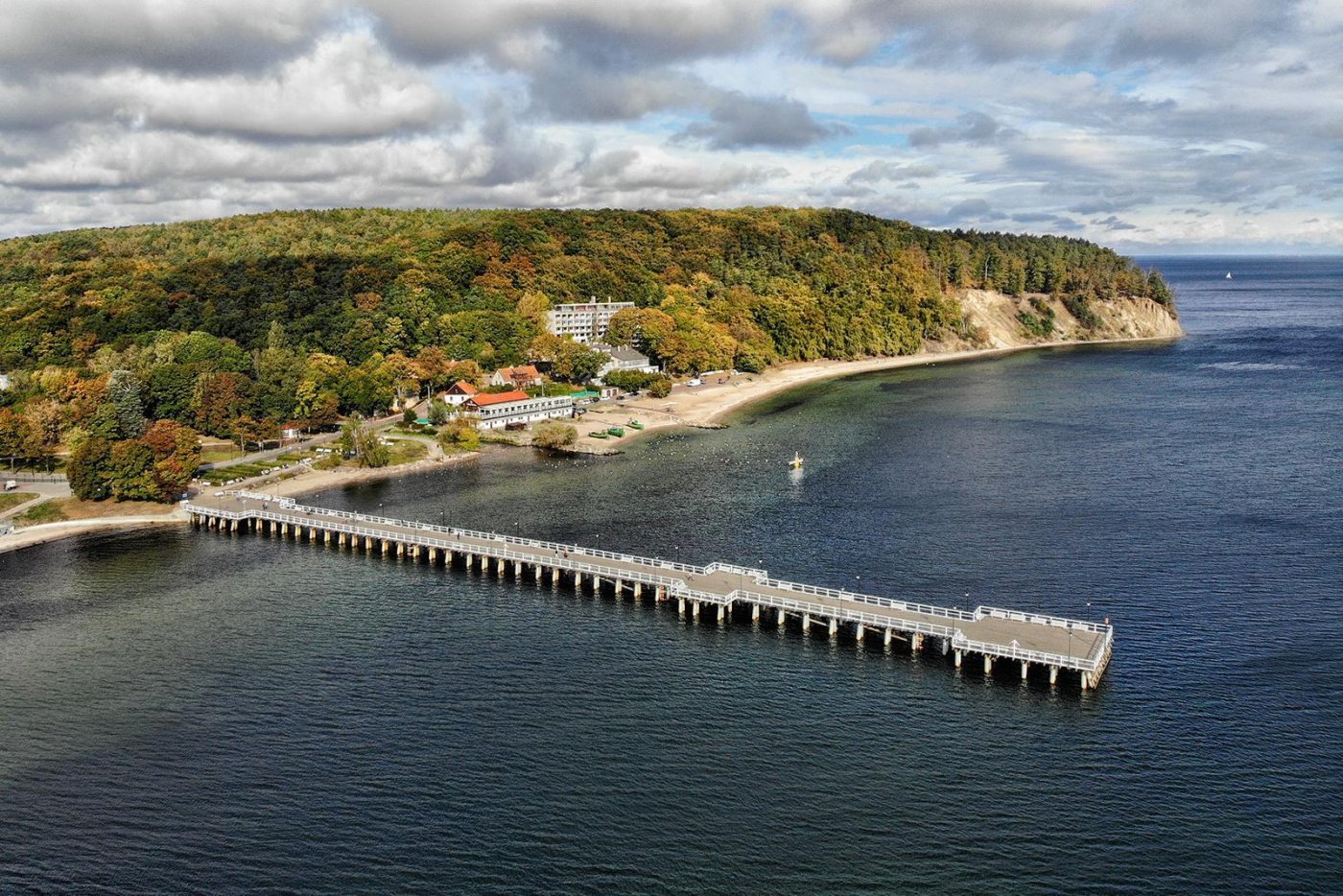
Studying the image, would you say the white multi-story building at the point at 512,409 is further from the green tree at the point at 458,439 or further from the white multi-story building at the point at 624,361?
the white multi-story building at the point at 624,361

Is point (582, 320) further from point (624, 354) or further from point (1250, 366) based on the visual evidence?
point (1250, 366)

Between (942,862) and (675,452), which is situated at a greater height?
(675,452)

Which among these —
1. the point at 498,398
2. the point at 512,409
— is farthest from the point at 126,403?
the point at 512,409

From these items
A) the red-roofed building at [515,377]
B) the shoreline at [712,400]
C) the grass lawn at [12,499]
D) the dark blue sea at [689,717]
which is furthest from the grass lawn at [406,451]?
the grass lawn at [12,499]

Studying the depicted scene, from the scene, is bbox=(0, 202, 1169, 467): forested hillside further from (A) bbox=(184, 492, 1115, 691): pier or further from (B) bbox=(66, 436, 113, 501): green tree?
(A) bbox=(184, 492, 1115, 691): pier

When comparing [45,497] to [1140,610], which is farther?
[45,497]

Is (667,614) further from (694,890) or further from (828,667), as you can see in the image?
(694,890)

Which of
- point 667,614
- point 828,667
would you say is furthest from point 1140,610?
point 667,614

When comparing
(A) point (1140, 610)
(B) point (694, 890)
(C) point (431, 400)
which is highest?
(C) point (431, 400)
